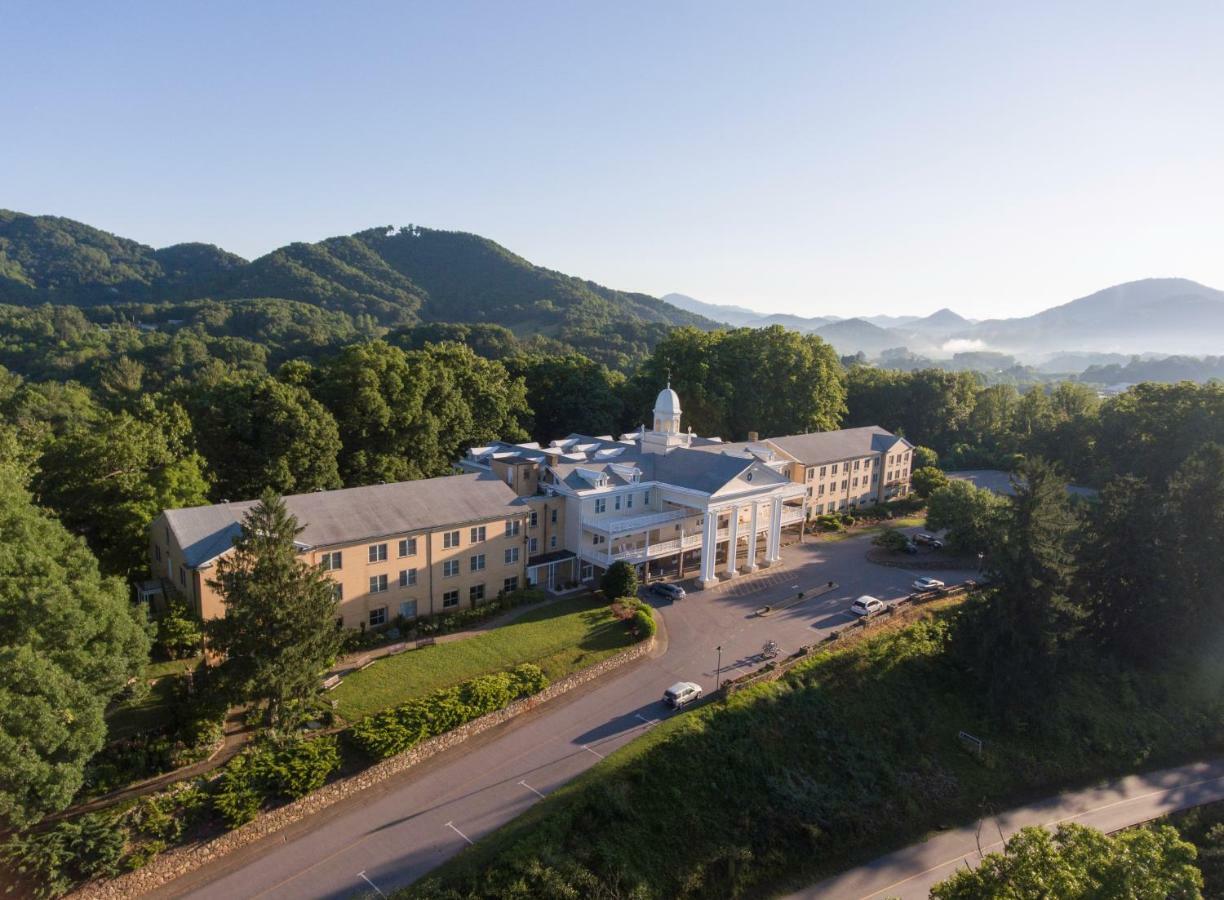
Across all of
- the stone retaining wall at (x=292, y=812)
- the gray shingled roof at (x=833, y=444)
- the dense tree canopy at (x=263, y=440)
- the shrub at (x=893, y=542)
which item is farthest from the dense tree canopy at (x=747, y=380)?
the stone retaining wall at (x=292, y=812)

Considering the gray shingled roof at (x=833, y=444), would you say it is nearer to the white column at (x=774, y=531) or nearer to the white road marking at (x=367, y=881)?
the white column at (x=774, y=531)

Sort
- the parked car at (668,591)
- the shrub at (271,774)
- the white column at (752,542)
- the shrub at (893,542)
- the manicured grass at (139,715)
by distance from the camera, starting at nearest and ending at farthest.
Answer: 1. the shrub at (271,774)
2. the manicured grass at (139,715)
3. the parked car at (668,591)
4. the white column at (752,542)
5. the shrub at (893,542)

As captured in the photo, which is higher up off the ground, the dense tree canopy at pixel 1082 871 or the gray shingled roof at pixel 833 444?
the gray shingled roof at pixel 833 444

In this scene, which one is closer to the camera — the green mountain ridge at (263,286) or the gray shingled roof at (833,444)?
the gray shingled roof at (833,444)

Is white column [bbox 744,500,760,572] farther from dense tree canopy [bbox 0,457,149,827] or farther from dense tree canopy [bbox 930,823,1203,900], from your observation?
dense tree canopy [bbox 0,457,149,827]

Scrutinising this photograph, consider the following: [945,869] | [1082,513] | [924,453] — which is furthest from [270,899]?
[924,453]

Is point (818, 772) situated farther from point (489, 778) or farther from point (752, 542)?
point (752, 542)

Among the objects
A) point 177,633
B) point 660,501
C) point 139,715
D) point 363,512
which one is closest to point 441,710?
point 139,715
